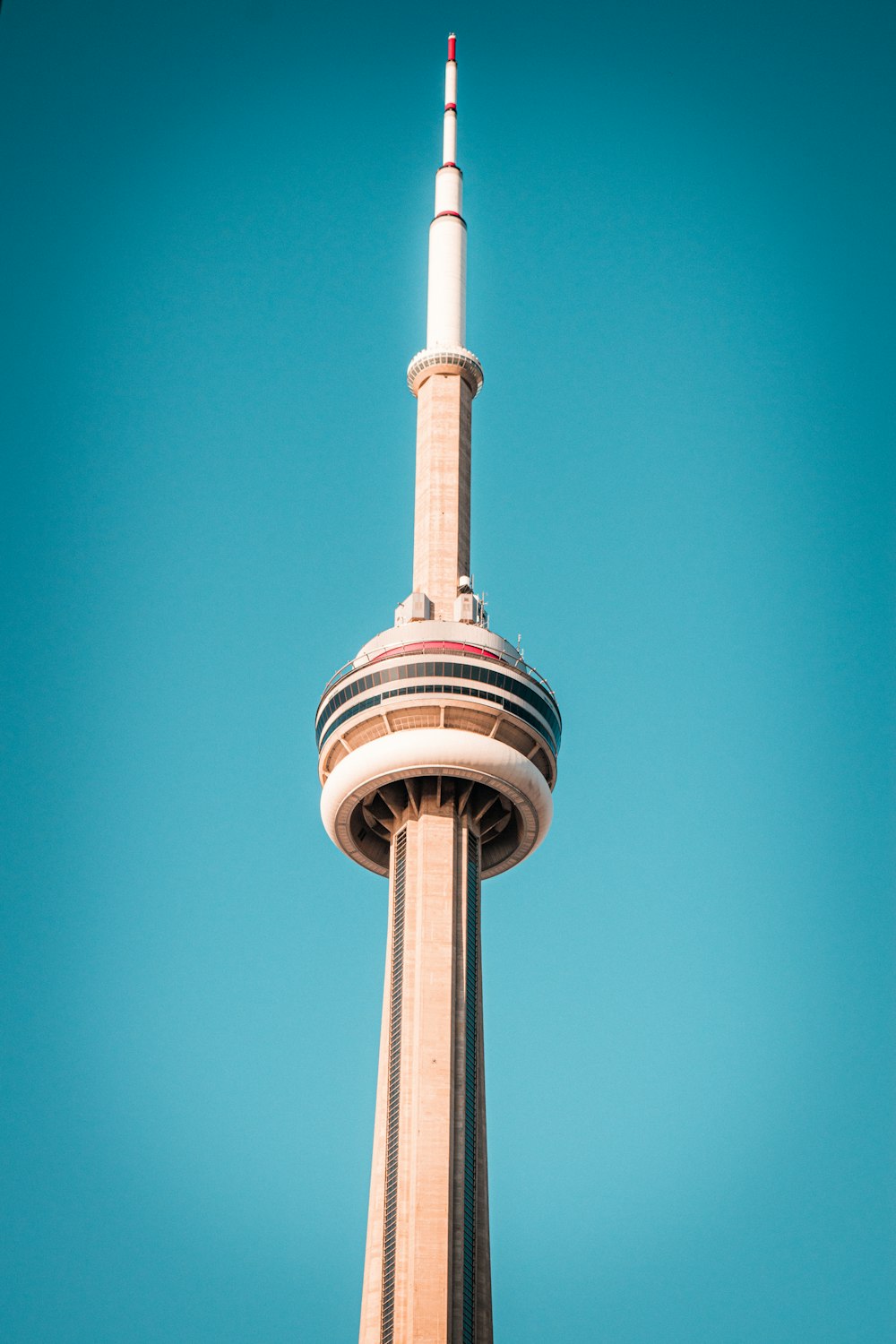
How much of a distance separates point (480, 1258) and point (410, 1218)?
503cm

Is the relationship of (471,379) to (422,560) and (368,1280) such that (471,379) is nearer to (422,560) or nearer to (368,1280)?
(422,560)

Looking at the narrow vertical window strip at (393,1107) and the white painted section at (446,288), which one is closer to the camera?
the narrow vertical window strip at (393,1107)

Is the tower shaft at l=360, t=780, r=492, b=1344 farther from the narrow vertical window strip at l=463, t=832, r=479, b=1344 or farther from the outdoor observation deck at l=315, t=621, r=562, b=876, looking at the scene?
the outdoor observation deck at l=315, t=621, r=562, b=876

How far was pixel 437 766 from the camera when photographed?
95.2 metres

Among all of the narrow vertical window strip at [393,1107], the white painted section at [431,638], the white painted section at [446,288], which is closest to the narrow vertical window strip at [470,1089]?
the narrow vertical window strip at [393,1107]

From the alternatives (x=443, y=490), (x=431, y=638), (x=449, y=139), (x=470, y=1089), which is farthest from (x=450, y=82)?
(x=470, y=1089)

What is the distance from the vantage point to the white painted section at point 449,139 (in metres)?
130

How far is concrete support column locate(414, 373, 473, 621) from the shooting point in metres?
109

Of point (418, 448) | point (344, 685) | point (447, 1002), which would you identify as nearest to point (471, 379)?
point (418, 448)

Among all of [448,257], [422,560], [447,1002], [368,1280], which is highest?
[448,257]

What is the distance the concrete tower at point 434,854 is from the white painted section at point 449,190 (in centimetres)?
3138

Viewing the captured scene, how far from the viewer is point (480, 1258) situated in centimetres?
8738

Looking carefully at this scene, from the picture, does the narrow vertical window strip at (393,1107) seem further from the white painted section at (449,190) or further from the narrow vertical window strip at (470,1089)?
the white painted section at (449,190)

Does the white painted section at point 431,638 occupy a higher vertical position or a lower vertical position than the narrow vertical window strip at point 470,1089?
higher
